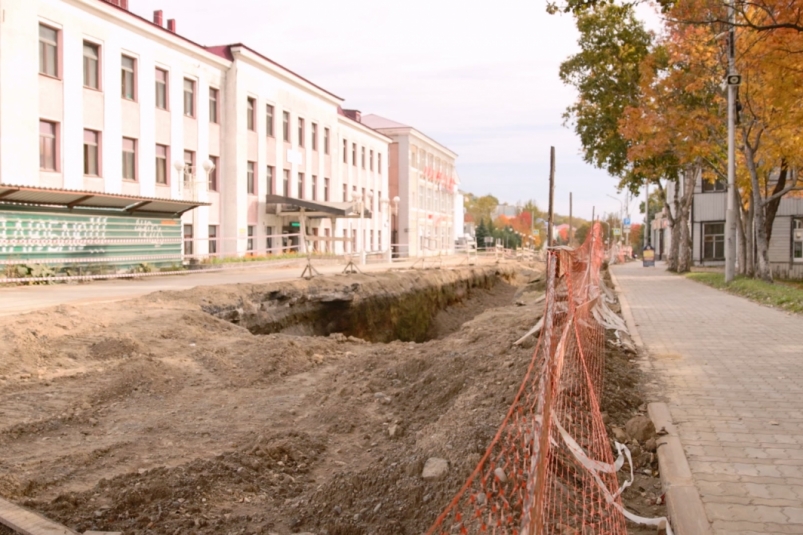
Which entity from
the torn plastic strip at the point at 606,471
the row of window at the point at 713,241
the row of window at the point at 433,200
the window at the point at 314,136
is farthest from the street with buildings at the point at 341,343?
the row of window at the point at 433,200

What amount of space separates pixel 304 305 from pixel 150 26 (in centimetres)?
1567

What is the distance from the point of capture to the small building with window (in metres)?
39.5

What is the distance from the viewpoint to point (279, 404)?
8148 mm

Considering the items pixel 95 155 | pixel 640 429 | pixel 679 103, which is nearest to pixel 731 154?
pixel 679 103

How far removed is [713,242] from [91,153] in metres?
34.8

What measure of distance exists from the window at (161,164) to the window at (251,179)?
6.42 meters

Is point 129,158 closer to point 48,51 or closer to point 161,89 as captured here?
point 161,89

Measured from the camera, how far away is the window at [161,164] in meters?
29.2

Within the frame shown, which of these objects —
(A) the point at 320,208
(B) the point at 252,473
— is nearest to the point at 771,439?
(B) the point at 252,473

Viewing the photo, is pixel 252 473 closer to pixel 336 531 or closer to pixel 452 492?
pixel 336 531

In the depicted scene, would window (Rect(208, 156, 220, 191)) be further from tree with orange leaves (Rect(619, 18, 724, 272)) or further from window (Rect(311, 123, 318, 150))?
tree with orange leaves (Rect(619, 18, 724, 272))

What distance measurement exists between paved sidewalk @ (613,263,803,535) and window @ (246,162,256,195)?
82.9ft

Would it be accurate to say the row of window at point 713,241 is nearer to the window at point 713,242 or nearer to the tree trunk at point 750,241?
the window at point 713,242

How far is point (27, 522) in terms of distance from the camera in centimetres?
449
